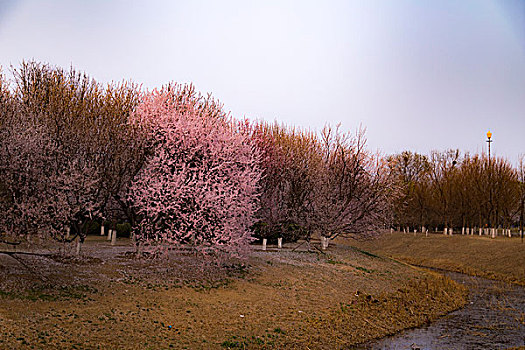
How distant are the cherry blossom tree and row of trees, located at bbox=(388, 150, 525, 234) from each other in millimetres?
31252

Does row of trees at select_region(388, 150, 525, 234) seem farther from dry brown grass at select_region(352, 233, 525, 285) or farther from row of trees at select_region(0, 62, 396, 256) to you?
row of trees at select_region(0, 62, 396, 256)

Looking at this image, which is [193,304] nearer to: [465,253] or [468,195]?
[465,253]

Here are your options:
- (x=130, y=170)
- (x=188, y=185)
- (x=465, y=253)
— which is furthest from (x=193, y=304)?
(x=465, y=253)

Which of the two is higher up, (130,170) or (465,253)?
(130,170)

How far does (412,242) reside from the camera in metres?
59.3

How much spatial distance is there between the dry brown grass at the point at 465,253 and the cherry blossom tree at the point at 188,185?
24608mm

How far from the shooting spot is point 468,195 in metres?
63.8

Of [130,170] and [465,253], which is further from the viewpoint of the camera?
[465,253]

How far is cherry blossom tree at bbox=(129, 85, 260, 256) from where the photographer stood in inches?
911

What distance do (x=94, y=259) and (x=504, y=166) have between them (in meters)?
55.6

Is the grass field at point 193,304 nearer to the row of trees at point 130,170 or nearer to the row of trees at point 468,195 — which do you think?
the row of trees at point 130,170

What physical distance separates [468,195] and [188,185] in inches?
2077

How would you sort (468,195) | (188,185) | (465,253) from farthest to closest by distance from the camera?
1. (468,195)
2. (465,253)
3. (188,185)

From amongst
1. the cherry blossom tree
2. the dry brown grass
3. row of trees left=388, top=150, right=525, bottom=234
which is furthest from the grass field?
row of trees left=388, top=150, right=525, bottom=234
